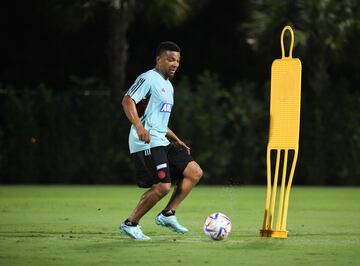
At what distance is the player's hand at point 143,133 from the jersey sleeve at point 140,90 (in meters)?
0.45

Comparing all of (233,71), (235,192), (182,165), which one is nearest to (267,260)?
(182,165)

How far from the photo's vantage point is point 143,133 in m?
11.8

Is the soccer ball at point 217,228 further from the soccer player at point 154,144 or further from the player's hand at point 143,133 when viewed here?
the player's hand at point 143,133

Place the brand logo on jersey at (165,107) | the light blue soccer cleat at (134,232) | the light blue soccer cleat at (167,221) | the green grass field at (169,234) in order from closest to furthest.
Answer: the green grass field at (169,234), the light blue soccer cleat at (134,232), the brand logo on jersey at (165,107), the light blue soccer cleat at (167,221)

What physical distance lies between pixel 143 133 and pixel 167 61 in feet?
3.80

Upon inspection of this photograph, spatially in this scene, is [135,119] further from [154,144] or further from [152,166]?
[152,166]

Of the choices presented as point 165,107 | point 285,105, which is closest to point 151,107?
point 165,107

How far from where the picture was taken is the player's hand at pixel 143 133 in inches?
465

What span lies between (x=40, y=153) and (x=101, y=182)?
1.97m

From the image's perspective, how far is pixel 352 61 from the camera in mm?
31250

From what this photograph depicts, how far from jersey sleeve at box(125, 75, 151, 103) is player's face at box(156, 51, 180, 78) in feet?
1.09

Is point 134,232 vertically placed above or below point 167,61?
below

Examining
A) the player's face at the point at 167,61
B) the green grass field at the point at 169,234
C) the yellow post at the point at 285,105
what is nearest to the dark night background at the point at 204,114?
the green grass field at the point at 169,234

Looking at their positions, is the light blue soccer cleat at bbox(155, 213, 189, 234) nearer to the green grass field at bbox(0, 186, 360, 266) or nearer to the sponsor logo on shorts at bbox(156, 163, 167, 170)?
the green grass field at bbox(0, 186, 360, 266)
